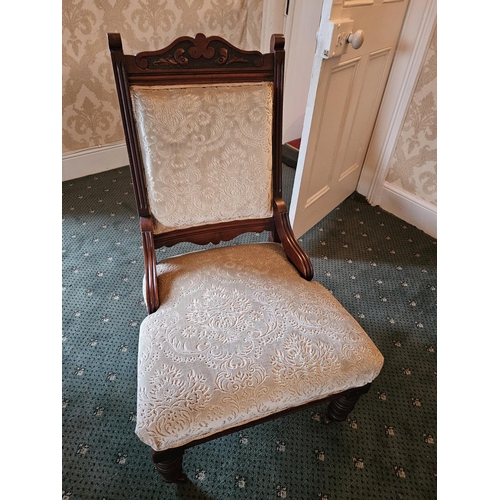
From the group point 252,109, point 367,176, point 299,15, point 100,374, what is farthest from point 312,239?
point 299,15

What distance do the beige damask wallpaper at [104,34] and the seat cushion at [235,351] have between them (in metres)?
1.59

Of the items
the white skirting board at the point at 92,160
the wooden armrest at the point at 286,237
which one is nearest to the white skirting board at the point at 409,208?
the wooden armrest at the point at 286,237

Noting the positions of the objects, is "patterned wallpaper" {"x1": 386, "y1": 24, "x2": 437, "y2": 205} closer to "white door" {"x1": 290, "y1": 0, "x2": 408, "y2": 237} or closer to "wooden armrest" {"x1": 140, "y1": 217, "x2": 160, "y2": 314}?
"white door" {"x1": 290, "y1": 0, "x2": 408, "y2": 237}

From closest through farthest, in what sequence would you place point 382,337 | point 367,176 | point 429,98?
point 382,337
point 429,98
point 367,176

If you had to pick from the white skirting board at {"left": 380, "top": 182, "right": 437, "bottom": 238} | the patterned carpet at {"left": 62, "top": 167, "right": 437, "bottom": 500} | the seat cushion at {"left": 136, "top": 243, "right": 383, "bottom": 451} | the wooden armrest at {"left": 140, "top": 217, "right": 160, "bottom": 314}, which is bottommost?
the patterned carpet at {"left": 62, "top": 167, "right": 437, "bottom": 500}

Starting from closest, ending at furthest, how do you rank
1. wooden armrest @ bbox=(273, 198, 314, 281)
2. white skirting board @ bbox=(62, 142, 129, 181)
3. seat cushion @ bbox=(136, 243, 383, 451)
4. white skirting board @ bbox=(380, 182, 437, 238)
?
1. seat cushion @ bbox=(136, 243, 383, 451)
2. wooden armrest @ bbox=(273, 198, 314, 281)
3. white skirting board @ bbox=(380, 182, 437, 238)
4. white skirting board @ bbox=(62, 142, 129, 181)

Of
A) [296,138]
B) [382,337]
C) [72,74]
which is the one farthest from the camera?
[296,138]

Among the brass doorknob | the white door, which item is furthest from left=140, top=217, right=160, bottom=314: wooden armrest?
the brass doorknob

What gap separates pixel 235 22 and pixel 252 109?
1.81m

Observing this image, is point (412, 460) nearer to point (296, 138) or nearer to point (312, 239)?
point (312, 239)

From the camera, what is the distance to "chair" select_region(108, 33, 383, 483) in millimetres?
843

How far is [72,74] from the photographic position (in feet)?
6.79

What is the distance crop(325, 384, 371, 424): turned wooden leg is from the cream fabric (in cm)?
64

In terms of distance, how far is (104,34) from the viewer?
204 centimetres
